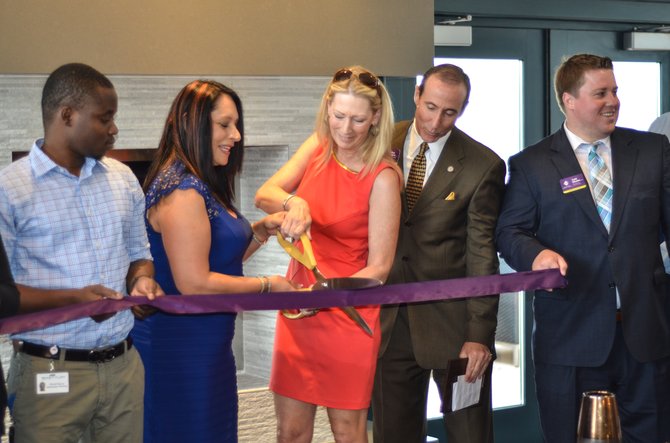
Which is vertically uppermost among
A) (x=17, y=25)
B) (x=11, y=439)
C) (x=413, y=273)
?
(x=17, y=25)

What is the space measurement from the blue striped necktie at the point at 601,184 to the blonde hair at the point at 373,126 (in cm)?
73

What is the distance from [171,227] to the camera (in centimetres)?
316

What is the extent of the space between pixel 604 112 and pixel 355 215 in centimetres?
96

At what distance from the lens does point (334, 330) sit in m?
3.53

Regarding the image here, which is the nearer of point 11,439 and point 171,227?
point 11,439

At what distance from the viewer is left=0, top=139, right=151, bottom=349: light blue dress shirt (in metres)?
2.85

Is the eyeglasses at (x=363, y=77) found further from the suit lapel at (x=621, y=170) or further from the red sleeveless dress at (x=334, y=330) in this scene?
the suit lapel at (x=621, y=170)

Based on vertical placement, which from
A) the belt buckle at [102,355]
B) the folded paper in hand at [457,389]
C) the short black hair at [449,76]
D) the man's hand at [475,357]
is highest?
the short black hair at [449,76]

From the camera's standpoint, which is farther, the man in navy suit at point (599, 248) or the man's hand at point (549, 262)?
the man in navy suit at point (599, 248)

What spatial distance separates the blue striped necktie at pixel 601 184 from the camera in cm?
370

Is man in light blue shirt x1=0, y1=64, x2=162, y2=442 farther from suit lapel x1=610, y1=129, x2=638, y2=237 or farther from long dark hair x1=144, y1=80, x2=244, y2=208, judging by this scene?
suit lapel x1=610, y1=129, x2=638, y2=237

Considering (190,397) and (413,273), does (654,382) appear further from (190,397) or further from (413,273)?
(190,397)

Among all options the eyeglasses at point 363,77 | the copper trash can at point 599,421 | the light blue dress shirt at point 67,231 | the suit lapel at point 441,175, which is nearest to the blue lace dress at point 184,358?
the light blue dress shirt at point 67,231

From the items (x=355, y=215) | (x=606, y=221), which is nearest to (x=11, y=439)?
(x=355, y=215)
